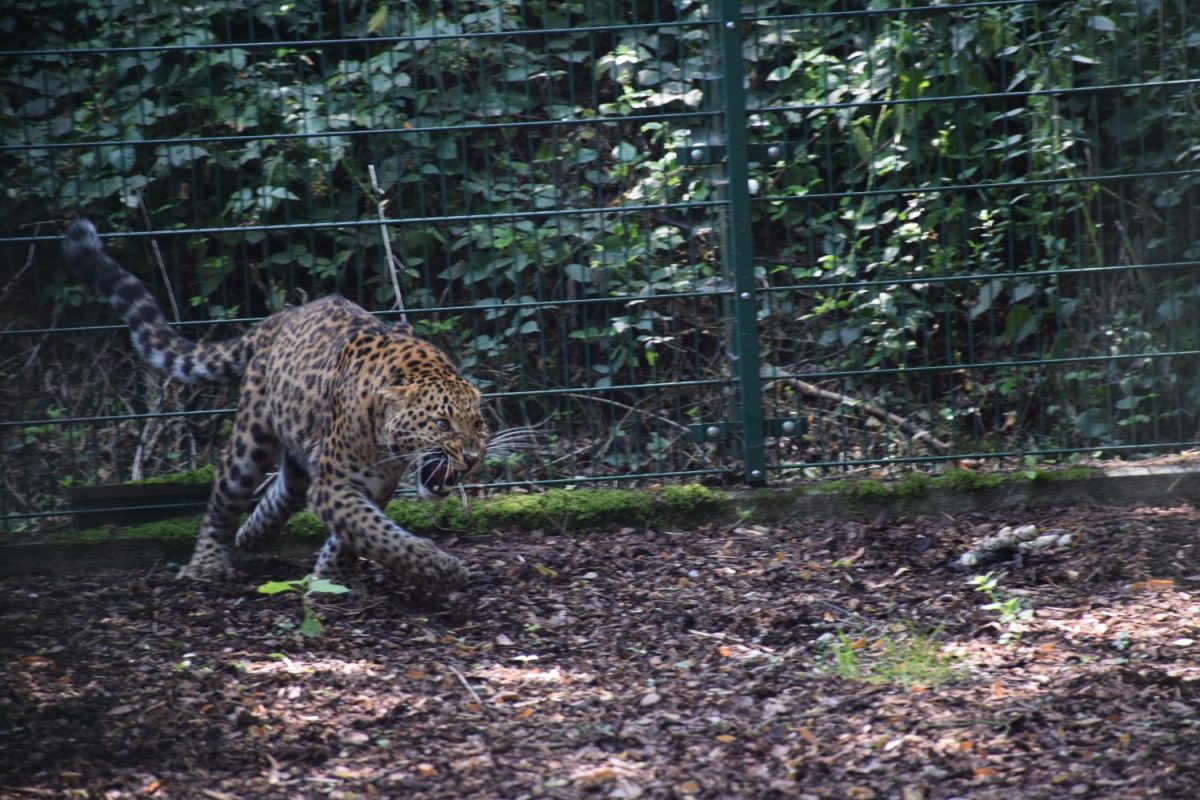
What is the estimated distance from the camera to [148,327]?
5559 mm

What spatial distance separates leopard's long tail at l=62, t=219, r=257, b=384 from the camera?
5.44 m

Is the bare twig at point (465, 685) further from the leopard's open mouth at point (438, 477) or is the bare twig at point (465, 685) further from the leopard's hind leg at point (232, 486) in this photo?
the leopard's hind leg at point (232, 486)

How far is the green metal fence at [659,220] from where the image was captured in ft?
19.0

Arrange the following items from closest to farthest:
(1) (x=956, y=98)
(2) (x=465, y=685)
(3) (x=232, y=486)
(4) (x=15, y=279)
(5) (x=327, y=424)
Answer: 1. (2) (x=465, y=685)
2. (5) (x=327, y=424)
3. (3) (x=232, y=486)
4. (1) (x=956, y=98)
5. (4) (x=15, y=279)

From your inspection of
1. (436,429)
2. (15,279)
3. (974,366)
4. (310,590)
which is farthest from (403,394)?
(15,279)

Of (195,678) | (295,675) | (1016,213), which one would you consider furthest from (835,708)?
(1016,213)

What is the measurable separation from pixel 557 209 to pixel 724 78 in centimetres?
93

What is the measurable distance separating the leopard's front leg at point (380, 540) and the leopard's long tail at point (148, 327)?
0.90 metres

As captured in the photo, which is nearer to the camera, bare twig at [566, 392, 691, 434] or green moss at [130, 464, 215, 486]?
green moss at [130, 464, 215, 486]

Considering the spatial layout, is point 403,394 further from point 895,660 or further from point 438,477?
point 895,660

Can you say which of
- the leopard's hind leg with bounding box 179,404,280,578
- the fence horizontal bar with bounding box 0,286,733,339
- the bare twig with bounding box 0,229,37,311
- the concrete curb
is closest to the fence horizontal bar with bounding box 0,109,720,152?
the fence horizontal bar with bounding box 0,286,733,339

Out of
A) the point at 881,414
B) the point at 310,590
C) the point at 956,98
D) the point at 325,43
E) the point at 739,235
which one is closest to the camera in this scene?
the point at 310,590

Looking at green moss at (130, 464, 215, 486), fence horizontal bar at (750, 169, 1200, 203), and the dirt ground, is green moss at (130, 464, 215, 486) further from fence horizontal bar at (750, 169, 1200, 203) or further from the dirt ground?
fence horizontal bar at (750, 169, 1200, 203)

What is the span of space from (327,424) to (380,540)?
0.59m
